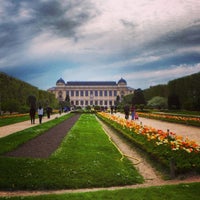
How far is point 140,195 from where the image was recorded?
4539 millimetres

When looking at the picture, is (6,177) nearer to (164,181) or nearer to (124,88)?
(164,181)

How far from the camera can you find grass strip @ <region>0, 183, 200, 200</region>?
4.43m

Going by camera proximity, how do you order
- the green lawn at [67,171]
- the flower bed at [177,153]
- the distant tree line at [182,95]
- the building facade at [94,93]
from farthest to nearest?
the building facade at [94,93], the distant tree line at [182,95], the flower bed at [177,153], the green lawn at [67,171]

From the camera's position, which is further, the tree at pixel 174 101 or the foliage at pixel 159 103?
the foliage at pixel 159 103

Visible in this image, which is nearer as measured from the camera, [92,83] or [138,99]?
[138,99]

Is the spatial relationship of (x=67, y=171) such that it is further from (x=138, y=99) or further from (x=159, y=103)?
(x=138, y=99)

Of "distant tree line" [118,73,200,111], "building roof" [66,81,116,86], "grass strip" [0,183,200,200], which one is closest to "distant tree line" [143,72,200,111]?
"distant tree line" [118,73,200,111]

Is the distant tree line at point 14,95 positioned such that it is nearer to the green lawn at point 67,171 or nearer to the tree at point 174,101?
the tree at point 174,101

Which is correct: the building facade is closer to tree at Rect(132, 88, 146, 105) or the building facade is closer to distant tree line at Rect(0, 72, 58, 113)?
tree at Rect(132, 88, 146, 105)

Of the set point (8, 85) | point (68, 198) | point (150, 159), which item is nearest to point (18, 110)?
point (8, 85)

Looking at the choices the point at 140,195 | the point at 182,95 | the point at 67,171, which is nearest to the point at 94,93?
the point at 182,95

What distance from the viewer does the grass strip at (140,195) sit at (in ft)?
14.5

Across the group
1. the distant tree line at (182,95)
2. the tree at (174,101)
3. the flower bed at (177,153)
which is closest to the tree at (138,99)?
the distant tree line at (182,95)

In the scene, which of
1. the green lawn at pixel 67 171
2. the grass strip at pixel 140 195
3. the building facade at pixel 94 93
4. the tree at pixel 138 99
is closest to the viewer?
the grass strip at pixel 140 195
